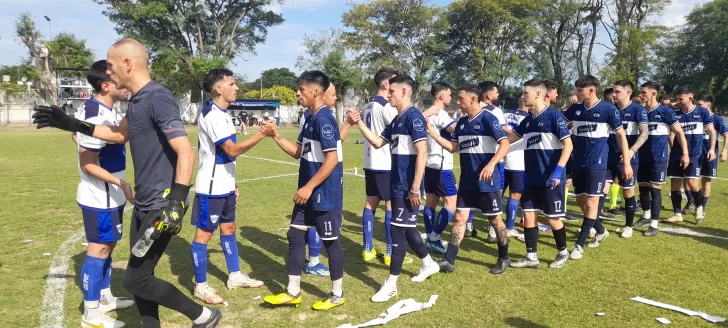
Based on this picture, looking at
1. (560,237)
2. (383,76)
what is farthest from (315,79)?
(560,237)

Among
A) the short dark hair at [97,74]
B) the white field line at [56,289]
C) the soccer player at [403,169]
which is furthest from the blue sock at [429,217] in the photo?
the white field line at [56,289]

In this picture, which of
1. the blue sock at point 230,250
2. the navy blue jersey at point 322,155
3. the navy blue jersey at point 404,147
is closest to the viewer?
the navy blue jersey at point 322,155

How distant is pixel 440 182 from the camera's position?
679cm

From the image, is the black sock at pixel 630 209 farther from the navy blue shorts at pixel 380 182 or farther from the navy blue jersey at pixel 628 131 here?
the navy blue shorts at pixel 380 182

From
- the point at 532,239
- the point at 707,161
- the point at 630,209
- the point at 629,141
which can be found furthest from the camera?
the point at 707,161

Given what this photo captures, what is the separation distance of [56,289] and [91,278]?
1348 mm

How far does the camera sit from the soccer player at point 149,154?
10.8 ft

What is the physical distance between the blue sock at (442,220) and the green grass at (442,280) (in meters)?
0.47

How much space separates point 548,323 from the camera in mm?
4461

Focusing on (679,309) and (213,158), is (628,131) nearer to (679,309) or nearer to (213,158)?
(679,309)

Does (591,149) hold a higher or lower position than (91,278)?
higher

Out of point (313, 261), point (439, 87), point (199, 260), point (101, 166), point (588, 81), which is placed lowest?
point (313, 261)

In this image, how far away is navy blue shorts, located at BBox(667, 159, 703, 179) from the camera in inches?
350

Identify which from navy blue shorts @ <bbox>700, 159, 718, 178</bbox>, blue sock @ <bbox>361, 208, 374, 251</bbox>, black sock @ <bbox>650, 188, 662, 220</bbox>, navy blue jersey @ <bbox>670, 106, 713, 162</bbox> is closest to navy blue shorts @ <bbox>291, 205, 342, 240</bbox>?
blue sock @ <bbox>361, 208, 374, 251</bbox>
